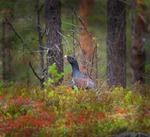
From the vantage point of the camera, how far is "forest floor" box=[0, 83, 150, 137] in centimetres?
495

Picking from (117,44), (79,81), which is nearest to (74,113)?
(79,81)

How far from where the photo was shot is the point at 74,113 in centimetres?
571

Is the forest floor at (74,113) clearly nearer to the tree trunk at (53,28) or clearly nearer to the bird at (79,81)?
the bird at (79,81)

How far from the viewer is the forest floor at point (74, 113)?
495cm

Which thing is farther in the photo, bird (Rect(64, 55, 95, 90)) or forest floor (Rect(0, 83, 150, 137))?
bird (Rect(64, 55, 95, 90))

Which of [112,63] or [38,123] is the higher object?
[112,63]

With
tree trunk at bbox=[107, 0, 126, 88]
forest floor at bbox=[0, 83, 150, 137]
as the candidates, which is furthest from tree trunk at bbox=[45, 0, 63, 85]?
tree trunk at bbox=[107, 0, 126, 88]

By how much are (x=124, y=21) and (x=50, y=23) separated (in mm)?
3720

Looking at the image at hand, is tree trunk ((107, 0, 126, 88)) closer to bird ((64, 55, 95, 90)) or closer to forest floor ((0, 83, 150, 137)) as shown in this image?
bird ((64, 55, 95, 90))

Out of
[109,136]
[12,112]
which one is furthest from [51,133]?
[12,112]

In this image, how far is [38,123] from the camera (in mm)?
5148

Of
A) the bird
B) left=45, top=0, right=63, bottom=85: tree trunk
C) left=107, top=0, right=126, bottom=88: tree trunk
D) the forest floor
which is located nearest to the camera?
the forest floor

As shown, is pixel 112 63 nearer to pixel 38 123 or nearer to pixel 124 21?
pixel 124 21

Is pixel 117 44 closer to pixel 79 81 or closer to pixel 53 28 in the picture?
pixel 79 81
